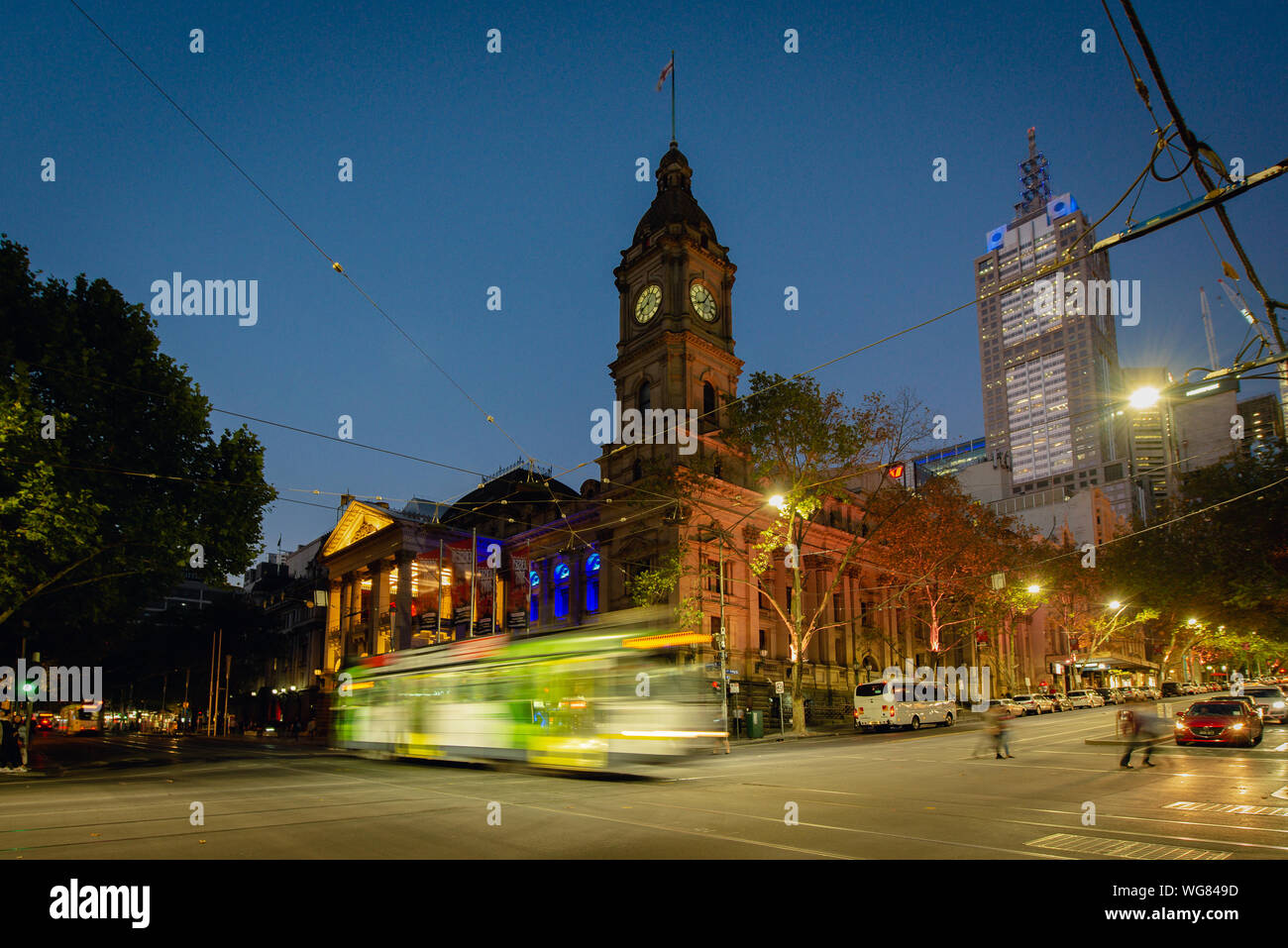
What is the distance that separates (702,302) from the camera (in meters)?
55.2

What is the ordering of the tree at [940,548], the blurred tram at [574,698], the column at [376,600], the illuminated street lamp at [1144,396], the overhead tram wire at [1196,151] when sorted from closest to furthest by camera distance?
the overhead tram wire at [1196,151]
the illuminated street lamp at [1144,396]
the blurred tram at [574,698]
the tree at [940,548]
the column at [376,600]

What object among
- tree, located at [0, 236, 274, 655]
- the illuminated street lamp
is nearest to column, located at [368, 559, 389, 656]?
tree, located at [0, 236, 274, 655]

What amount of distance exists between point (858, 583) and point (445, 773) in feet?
161

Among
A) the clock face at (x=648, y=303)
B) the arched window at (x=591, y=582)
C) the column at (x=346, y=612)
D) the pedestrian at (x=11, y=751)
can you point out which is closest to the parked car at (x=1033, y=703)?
the arched window at (x=591, y=582)

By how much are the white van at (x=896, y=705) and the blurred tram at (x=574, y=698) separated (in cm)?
2431

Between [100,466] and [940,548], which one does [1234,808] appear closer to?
[100,466]

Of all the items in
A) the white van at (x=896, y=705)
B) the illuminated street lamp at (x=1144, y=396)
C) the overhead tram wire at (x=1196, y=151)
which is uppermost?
the overhead tram wire at (x=1196, y=151)

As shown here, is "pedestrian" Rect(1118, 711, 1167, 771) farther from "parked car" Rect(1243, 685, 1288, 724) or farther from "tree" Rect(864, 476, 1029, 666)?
"parked car" Rect(1243, 685, 1288, 724)

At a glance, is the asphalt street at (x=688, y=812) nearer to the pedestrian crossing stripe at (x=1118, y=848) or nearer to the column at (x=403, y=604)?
the pedestrian crossing stripe at (x=1118, y=848)

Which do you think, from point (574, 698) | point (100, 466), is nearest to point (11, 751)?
point (100, 466)

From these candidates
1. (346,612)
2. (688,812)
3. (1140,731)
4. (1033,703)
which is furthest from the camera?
(346,612)

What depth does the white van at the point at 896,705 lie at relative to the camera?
4147 centimetres

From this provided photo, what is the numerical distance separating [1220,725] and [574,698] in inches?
820
